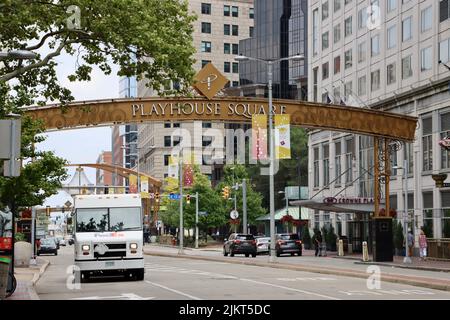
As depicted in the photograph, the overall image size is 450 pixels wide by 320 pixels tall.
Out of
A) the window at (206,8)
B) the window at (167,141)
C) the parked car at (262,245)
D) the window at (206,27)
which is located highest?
the window at (206,8)

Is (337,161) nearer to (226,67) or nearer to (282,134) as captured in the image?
(282,134)

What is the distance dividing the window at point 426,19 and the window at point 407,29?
77.0 inches

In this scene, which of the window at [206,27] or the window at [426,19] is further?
the window at [206,27]

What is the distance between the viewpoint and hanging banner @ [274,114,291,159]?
42.1 meters

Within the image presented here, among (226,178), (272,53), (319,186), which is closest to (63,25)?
(319,186)

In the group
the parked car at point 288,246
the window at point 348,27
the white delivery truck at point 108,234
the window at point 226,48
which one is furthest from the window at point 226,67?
the white delivery truck at point 108,234

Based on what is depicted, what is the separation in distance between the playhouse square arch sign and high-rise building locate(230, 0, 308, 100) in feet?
277

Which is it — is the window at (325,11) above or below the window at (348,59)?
above

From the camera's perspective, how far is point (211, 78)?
41500 millimetres

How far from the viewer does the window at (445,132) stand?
2207 inches

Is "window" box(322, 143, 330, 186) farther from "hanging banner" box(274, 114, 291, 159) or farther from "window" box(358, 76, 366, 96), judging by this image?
"hanging banner" box(274, 114, 291, 159)

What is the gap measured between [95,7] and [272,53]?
116 metres

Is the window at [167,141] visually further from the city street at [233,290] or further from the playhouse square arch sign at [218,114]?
the city street at [233,290]

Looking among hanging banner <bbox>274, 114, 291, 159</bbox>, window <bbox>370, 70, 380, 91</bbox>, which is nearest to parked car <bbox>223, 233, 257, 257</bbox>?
window <bbox>370, 70, 380, 91</bbox>
